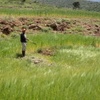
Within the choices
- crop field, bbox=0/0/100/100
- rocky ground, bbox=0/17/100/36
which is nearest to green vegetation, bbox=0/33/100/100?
crop field, bbox=0/0/100/100

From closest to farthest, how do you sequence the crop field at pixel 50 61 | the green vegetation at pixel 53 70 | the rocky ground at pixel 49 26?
the green vegetation at pixel 53 70
the crop field at pixel 50 61
the rocky ground at pixel 49 26

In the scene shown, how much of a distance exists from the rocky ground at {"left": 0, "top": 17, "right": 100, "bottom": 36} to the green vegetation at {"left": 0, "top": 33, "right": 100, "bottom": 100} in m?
3.02

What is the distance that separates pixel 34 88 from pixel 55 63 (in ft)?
35.0

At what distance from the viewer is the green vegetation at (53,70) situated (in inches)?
312

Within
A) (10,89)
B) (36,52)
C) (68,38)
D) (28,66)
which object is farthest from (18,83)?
(68,38)

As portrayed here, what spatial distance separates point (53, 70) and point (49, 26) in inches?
726

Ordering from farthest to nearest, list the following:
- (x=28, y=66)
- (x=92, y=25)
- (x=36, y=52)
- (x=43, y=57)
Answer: (x=92, y=25)
(x=36, y=52)
(x=43, y=57)
(x=28, y=66)

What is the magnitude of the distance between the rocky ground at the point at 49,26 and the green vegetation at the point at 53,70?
302 cm

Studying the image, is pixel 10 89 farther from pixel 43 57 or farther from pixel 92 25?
pixel 92 25

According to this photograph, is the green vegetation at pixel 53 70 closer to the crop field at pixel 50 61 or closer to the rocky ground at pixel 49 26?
the crop field at pixel 50 61

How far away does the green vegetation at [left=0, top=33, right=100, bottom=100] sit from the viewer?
26.0ft

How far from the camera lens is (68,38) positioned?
2594 cm

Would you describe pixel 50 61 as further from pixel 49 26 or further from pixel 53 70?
pixel 49 26

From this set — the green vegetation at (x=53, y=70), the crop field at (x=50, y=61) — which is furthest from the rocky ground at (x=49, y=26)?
the green vegetation at (x=53, y=70)
